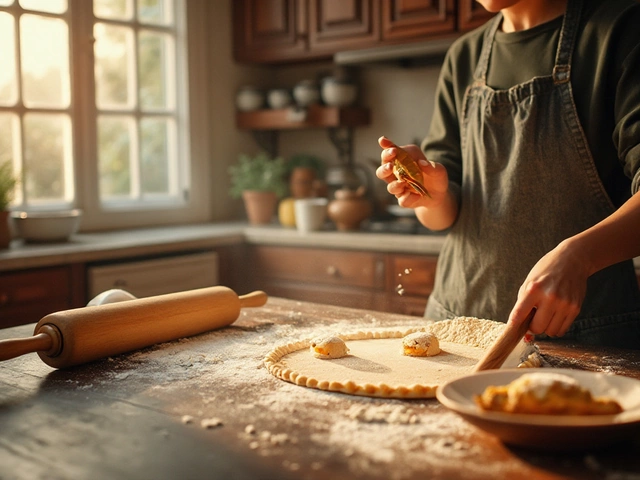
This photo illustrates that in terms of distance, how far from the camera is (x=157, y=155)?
3561mm

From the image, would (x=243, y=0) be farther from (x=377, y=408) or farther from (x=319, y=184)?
(x=377, y=408)

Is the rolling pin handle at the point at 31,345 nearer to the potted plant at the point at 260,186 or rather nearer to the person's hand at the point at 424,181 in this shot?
the person's hand at the point at 424,181

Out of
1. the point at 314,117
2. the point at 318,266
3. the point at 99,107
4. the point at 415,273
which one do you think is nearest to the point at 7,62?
the point at 99,107

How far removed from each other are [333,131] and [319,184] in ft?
1.16

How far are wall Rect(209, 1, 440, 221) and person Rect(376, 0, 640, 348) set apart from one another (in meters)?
1.65

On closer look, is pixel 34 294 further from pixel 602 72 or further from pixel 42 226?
pixel 602 72

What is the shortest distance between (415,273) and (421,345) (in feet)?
5.22

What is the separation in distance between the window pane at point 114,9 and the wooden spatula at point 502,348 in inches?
107

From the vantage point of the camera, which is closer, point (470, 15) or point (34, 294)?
point (34, 294)

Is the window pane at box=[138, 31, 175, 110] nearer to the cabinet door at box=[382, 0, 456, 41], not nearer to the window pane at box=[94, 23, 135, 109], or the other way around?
the window pane at box=[94, 23, 135, 109]

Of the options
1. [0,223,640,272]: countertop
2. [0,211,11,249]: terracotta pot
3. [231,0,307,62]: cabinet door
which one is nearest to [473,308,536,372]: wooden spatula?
[0,223,640,272]: countertop

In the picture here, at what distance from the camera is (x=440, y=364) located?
1155 millimetres

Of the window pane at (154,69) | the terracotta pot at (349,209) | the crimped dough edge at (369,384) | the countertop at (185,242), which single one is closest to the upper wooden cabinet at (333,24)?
the window pane at (154,69)

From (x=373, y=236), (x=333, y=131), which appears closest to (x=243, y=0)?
(x=333, y=131)
